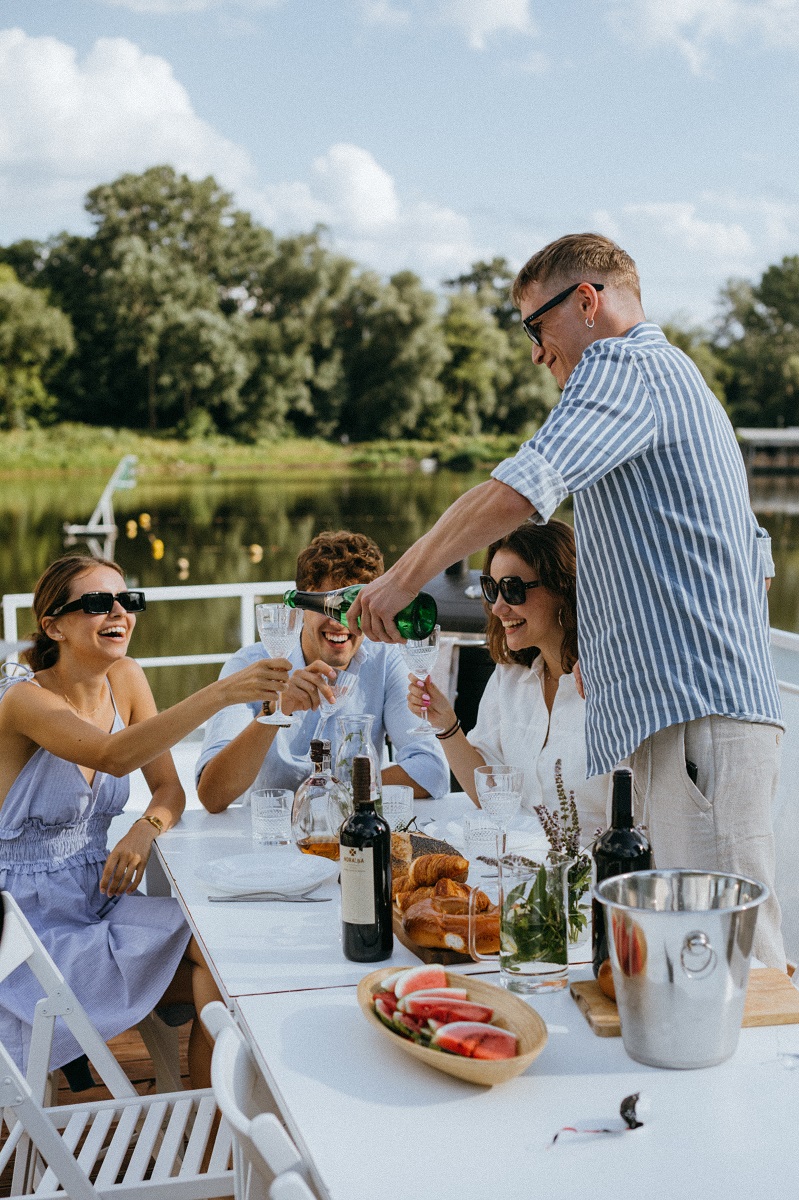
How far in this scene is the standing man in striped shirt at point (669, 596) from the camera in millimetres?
1945

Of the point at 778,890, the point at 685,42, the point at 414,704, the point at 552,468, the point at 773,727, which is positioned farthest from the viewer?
the point at 685,42

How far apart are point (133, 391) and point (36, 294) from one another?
155 inches

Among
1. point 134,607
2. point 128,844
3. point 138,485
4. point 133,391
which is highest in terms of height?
point 133,391

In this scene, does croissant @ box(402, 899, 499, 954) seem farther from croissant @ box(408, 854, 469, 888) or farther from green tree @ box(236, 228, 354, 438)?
A: green tree @ box(236, 228, 354, 438)

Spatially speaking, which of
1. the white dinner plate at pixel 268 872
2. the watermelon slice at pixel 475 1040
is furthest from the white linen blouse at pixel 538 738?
the watermelon slice at pixel 475 1040

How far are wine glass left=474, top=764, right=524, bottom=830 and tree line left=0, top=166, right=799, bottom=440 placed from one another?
115ft

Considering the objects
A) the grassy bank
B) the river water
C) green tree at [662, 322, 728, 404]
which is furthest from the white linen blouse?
green tree at [662, 322, 728, 404]

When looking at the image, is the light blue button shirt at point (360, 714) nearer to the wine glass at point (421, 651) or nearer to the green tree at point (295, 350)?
the wine glass at point (421, 651)

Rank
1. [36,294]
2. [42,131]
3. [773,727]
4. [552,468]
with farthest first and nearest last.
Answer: [42,131] → [36,294] → [773,727] → [552,468]

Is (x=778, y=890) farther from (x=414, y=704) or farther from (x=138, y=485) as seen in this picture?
(x=138, y=485)

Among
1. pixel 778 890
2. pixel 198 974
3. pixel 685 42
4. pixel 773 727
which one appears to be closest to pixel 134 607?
pixel 198 974

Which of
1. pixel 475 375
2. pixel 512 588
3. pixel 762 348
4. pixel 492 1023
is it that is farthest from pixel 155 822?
pixel 762 348

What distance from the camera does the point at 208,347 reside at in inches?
1462

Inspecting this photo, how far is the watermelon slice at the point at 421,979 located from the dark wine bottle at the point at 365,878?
6.3 inches
